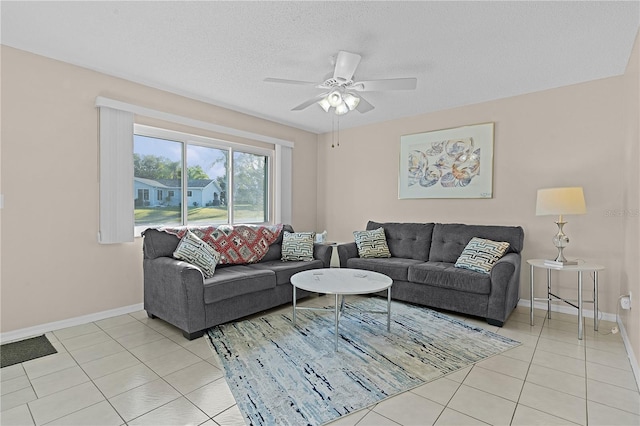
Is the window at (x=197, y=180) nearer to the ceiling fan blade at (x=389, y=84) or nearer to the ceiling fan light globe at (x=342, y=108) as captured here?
the ceiling fan light globe at (x=342, y=108)

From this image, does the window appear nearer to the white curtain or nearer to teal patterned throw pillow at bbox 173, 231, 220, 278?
the white curtain

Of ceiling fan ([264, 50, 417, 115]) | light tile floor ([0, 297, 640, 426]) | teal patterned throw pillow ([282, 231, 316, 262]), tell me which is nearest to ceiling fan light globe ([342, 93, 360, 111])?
ceiling fan ([264, 50, 417, 115])

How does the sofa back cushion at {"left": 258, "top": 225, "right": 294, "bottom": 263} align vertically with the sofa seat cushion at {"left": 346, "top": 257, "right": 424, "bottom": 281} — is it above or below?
above

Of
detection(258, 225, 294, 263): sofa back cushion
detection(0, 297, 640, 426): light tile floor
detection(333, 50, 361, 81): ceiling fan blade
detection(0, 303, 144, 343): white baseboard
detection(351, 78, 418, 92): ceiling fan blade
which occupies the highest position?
detection(333, 50, 361, 81): ceiling fan blade

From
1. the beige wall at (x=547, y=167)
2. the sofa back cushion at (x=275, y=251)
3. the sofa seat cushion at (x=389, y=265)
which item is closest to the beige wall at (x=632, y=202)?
the beige wall at (x=547, y=167)

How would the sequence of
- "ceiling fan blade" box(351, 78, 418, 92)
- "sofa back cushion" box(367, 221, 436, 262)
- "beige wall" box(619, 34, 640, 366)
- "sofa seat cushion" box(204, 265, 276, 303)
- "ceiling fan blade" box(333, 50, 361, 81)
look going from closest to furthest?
"beige wall" box(619, 34, 640, 366), "ceiling fan blade" box(333, 50, 361, 81), "ceiling fan blade" box(351, 78, 418, 92), "sofa seat cushion" box(204, 265, 276, 303), "sofa back cushion" box(367, 221, 436, 262)

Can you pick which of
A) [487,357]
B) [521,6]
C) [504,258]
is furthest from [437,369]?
[521,6]

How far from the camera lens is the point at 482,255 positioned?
339 cm

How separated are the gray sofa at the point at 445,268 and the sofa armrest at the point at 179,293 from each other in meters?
1.95

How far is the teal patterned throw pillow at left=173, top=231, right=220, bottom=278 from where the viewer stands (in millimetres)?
3094

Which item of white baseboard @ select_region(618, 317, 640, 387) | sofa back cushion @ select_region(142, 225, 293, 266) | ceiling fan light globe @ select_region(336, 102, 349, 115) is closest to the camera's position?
white baseboard @ select_region(618, 317, 640, 387)

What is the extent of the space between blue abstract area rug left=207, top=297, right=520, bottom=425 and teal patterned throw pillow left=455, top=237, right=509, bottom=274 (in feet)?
1.90

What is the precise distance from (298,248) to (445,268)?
5.61ft

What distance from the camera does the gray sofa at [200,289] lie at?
2.76 m
